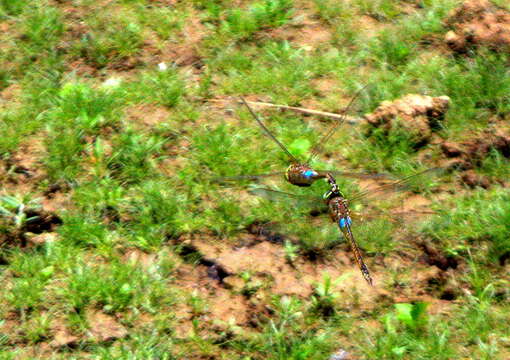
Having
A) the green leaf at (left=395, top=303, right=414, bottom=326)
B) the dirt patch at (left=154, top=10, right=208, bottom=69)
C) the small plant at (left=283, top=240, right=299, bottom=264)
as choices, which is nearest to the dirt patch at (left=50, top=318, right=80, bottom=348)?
the small plant at (left=283, top=240, right=299, bottom=264)

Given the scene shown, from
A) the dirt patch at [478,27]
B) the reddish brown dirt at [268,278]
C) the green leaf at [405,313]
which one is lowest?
the reddish brown dirt at [268,278]

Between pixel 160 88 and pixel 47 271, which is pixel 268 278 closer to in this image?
pixel 47 271

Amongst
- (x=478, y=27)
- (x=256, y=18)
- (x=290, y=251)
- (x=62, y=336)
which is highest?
(x=478, y=27)

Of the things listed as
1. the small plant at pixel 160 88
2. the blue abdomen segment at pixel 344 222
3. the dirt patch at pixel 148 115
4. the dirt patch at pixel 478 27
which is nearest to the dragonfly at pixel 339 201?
the blue abdomen segment at pixel 344 222

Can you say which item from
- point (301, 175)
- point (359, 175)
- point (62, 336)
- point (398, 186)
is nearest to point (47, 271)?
point (62, 336)

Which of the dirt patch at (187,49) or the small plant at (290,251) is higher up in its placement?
the dirt patch at (187,49)

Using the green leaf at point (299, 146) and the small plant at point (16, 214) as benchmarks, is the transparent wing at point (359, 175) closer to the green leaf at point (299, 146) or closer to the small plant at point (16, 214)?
the green leaf at point (299, 146)
